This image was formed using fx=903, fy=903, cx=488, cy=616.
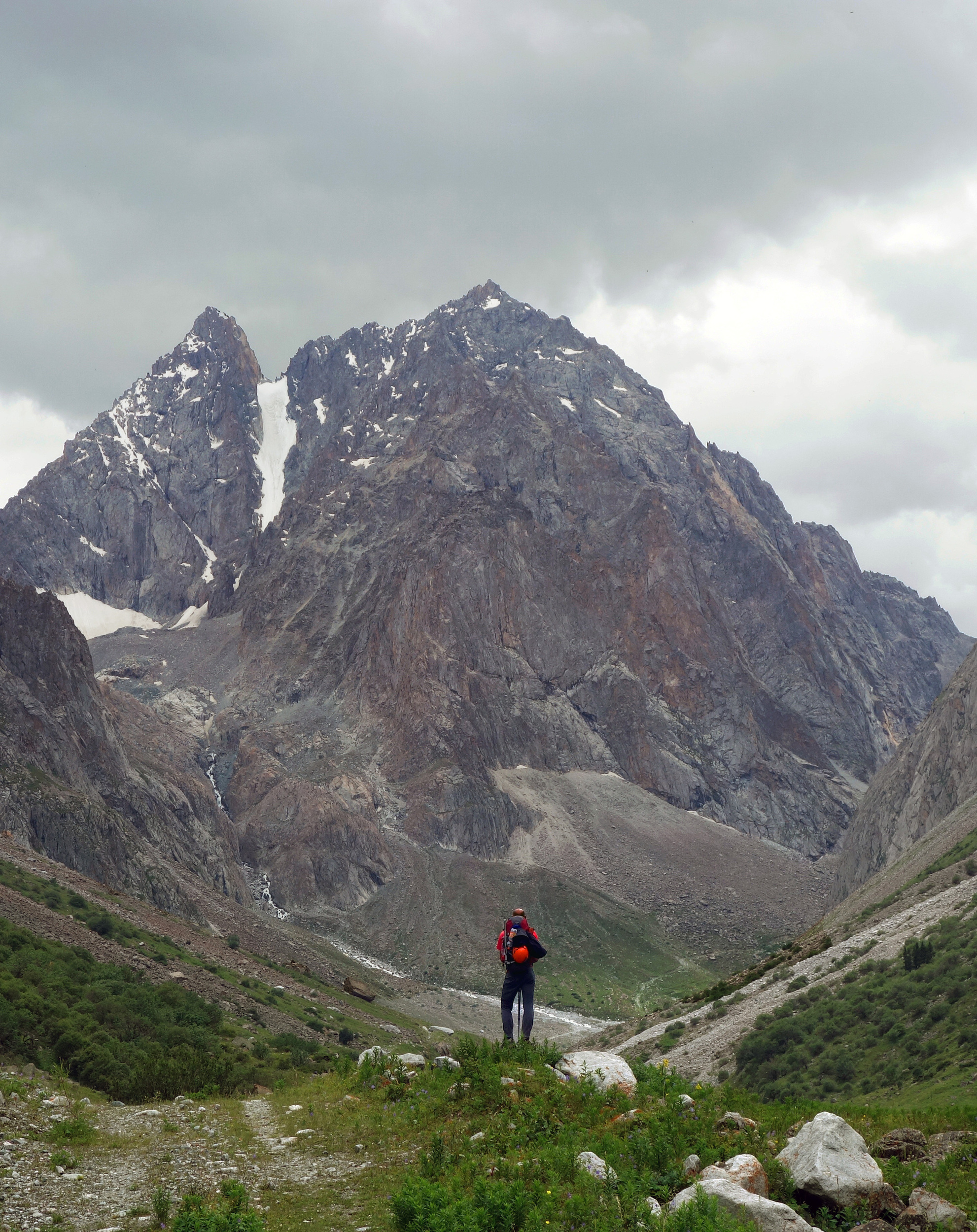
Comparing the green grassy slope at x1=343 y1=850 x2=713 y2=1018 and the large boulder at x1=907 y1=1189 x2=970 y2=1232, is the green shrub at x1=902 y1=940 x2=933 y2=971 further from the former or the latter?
the green grassy slope at x1=343 y1=850 x2=713 y2=1018

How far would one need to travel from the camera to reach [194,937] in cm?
6750

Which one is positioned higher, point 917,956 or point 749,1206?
point 917,956

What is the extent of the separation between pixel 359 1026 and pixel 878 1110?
55.5m

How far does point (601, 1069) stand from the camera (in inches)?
631

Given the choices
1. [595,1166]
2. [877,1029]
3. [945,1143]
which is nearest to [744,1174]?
[595,1166]

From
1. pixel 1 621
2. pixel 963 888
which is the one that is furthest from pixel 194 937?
pixel 1 621

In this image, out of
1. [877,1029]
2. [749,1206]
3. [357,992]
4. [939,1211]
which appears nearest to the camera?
[749,1206]

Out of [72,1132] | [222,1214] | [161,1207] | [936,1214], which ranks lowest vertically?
[72,1132]

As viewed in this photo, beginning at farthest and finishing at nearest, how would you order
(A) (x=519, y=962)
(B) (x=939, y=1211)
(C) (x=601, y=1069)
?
1. (A) (x=519, y=962)
2. (C) (x=601, y=1069)
3. (B) (x=939, y=1211)

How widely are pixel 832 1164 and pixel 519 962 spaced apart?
8865 mm

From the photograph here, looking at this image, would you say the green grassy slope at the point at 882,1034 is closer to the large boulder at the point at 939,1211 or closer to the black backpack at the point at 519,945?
the black backpack at the point at 519,945

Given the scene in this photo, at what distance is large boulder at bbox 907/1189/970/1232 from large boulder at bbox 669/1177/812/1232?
148cm

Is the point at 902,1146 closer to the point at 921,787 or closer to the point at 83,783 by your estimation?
the point at 921,787

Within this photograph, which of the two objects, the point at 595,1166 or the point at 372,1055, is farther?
the point at 372,1055
